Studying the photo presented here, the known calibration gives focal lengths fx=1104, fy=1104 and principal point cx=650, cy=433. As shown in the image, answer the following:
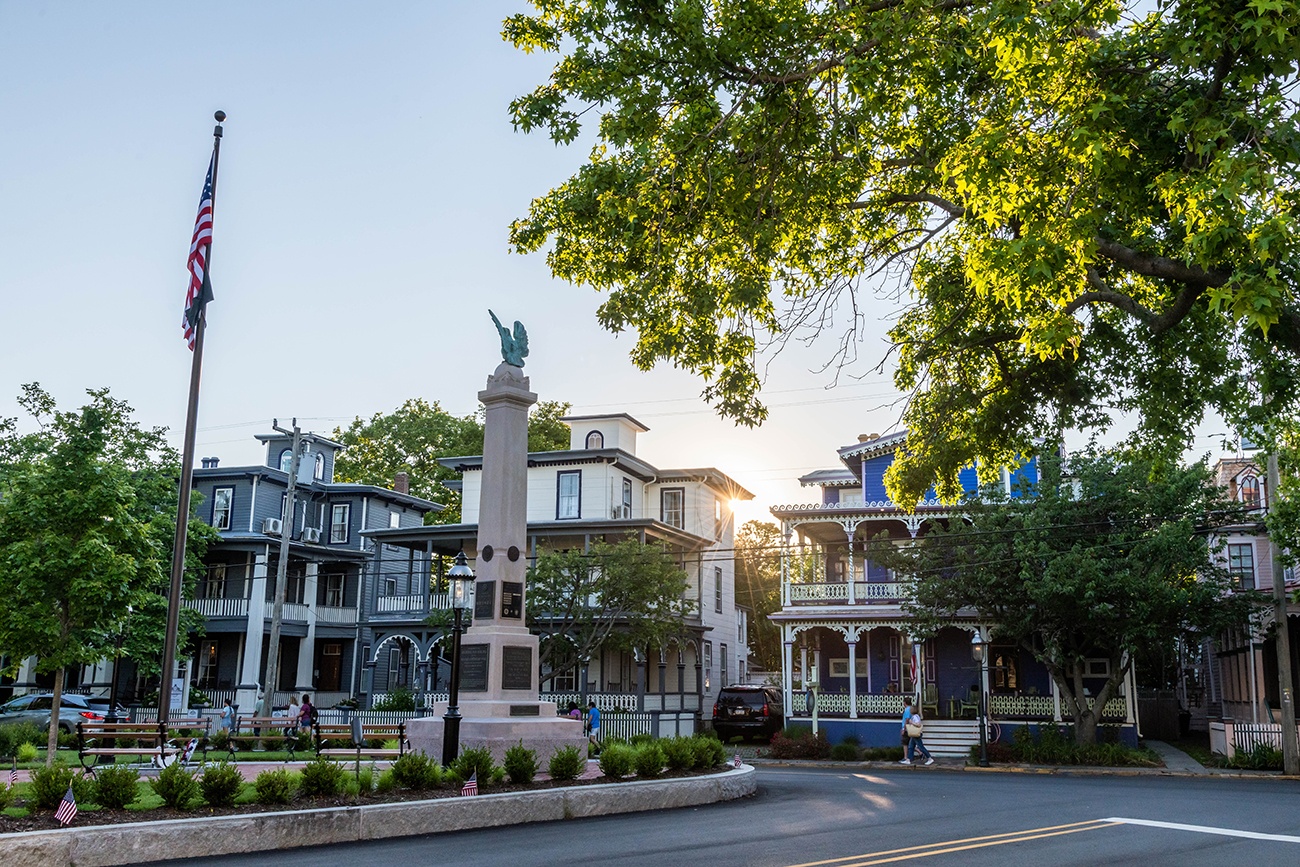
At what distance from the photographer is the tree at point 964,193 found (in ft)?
28.0

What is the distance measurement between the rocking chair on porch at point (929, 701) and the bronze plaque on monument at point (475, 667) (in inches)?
882

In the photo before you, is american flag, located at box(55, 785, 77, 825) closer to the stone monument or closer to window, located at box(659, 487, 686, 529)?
the stone monument

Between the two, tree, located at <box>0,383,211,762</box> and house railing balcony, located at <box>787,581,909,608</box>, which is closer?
tree, located at <box>0,383,211,762</box>

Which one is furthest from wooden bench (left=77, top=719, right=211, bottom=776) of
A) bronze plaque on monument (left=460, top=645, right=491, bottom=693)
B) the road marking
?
the road marking

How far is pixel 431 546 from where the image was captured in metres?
44.9

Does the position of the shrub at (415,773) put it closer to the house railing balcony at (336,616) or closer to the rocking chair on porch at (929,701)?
the rocking chair on porch at (929,701)

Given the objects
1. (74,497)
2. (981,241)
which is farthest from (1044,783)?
(74,497)

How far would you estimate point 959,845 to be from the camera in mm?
12211

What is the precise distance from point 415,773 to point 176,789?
9.46ft

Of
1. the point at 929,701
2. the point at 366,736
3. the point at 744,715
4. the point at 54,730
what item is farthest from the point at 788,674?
the point at 54,730

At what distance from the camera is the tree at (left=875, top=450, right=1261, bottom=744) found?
29469 mm

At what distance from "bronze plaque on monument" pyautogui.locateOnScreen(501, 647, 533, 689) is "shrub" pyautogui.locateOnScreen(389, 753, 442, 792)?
4035 mm

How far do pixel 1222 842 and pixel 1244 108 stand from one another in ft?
27.7

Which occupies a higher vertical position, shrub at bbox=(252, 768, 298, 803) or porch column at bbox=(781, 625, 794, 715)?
porch column at bbox=(781, 625, 794, 715)
